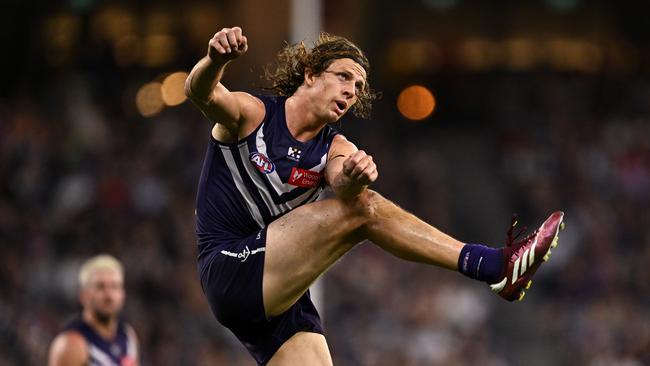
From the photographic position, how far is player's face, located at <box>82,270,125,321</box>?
8125 mm

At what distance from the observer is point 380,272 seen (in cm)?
1306

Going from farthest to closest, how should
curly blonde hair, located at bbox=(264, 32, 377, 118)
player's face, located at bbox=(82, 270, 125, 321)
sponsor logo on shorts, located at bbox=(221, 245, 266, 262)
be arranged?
1. player's face, located at bbox=(82, 270, 125, 321)
2. curly blonde hair, located at bbox=(264, 32, 377, 118)
3. sponsor logo on shorts, located at bbox=(221, 245, 266, 262)

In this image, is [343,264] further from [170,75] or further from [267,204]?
[267,204]

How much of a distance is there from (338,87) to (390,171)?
334 inches

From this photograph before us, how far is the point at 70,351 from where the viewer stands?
789 centimetres

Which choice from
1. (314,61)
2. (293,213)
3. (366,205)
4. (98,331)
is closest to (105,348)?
(98,331)

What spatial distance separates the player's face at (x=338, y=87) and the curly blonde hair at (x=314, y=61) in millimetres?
48

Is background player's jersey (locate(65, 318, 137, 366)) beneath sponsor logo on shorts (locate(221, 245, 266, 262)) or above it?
beneath

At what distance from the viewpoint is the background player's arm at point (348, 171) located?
17.8 feet

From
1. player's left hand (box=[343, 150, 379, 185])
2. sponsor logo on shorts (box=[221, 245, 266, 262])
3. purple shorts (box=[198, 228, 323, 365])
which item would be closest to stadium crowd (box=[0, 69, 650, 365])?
purple shorts (box=[198, 228, 323, 365])

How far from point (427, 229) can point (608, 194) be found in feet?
28.8

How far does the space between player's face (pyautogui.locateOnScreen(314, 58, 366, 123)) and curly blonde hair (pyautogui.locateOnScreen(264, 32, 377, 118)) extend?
0.05m

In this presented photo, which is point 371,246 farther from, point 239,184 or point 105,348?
point 239,184

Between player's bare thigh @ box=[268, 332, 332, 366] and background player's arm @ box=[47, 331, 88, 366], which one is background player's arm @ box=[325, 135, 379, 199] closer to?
player's bare thigh @ box=[268, 332, 332, 366]
